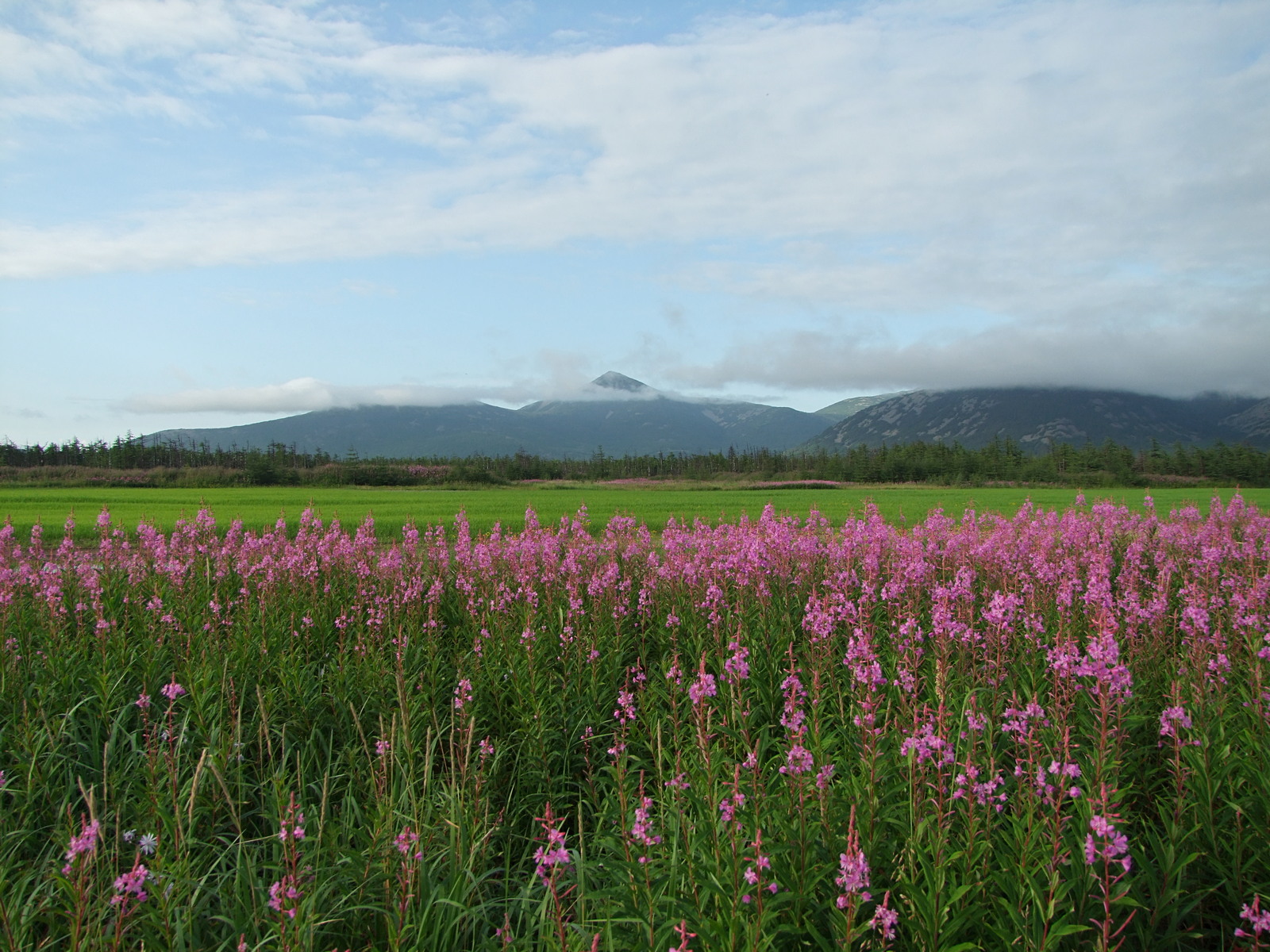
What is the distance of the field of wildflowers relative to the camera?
308 cm

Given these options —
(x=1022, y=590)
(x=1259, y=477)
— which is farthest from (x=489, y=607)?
(x=1259, y=477)

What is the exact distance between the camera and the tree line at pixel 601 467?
82.1m

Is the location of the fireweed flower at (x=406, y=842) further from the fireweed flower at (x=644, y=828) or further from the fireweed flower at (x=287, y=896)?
the fireweed flower at (x=644, y=828)

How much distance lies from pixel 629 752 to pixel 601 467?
422 ft

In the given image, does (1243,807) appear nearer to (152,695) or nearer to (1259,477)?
(152,695)

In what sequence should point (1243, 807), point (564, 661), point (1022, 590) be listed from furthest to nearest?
1. point (1022, 590)
2. point (564, 661)
3. point (1243, 807)

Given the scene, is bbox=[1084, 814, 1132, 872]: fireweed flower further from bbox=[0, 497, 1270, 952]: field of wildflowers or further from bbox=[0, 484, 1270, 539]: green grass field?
bbox=[0, 484, 1270, 539]: green grass field

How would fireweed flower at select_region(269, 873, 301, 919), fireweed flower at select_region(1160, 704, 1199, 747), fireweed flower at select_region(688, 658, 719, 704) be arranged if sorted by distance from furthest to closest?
fireweed flower at select_region(1160, 704, 1199, 747) → fireweed flower at select_region(688, 658, 719, 704) → fireweed flower at select_region(269, 873, 301, 919)

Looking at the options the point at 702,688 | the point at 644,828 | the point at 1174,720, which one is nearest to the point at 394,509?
the point at 702,688

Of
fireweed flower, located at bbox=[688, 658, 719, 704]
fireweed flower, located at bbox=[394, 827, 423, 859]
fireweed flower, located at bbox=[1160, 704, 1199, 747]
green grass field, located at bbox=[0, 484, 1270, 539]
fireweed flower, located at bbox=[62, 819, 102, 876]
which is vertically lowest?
green grass field, located at bbox=[0, 484, 1270, 539]

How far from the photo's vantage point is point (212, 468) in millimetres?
81812

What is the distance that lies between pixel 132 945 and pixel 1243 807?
20.5 ft

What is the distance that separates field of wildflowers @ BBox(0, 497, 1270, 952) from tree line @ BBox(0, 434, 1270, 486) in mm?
76941

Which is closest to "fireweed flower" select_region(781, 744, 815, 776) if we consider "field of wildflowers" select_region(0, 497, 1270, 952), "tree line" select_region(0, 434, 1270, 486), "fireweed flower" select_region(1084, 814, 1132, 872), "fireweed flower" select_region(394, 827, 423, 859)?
"field of wildflowers" select_region(0, 497, 1270, 952)
